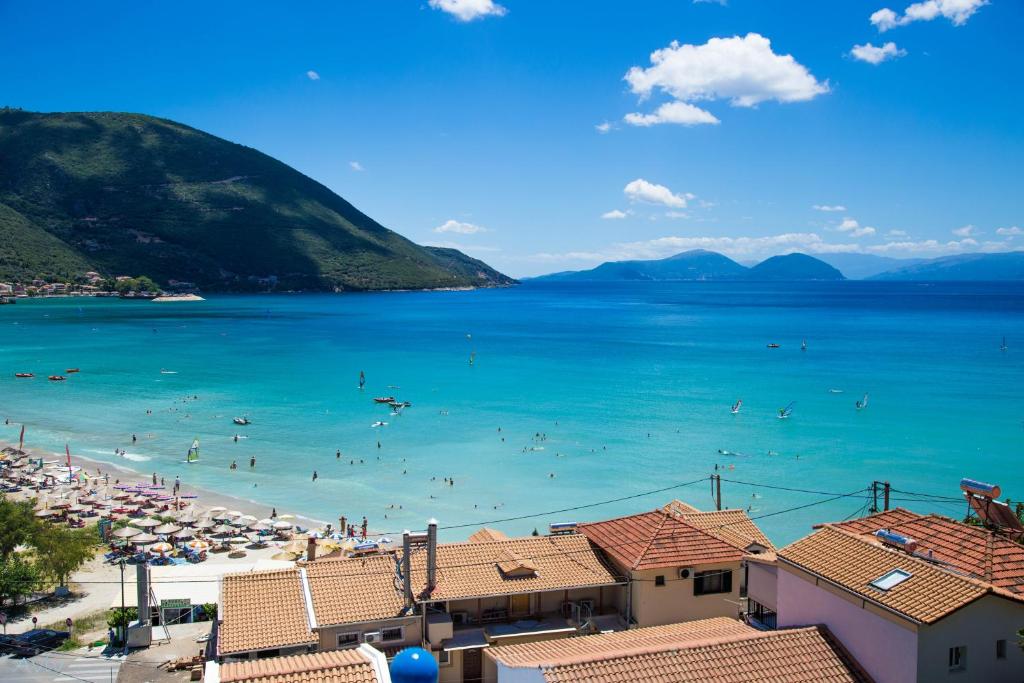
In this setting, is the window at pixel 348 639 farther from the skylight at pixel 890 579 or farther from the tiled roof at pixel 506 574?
the skylight at pixel 890 579

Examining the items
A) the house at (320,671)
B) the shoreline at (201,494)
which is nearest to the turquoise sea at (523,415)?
the shoreline at (201,494)

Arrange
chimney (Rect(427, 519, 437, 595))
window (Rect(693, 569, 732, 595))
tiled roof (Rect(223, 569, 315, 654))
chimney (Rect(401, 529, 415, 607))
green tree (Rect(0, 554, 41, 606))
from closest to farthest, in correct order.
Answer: tiled roof (Rect(223, 569, 315, 654)) < chimney (Rect(401, 529, 415, 607)) < chimney (Rect(427, 519, 437, 595)) < window (Rect(693, 569, 732, 595)) < green tree (Rect(0, 554, 41, 606))

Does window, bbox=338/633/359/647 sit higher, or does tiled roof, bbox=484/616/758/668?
tiled roof, bbox=484/616/758/668

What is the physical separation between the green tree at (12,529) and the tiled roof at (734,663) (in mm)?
22663

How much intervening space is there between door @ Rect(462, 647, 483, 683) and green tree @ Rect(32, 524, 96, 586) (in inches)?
652

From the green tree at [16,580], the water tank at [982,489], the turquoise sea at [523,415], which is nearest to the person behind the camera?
the water tank at [982,489]

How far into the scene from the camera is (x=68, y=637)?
2019cm

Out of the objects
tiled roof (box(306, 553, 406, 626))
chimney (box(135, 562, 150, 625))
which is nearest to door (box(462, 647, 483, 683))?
tiled roof (box(306, 553, 406, 626))

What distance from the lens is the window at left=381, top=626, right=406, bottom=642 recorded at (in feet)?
47.2

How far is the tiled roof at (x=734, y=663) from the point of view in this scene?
960 cm

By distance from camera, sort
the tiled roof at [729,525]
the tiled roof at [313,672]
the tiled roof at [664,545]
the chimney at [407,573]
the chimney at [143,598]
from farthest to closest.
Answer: the chimney at [143,598], the tiled roof at [729,525], the tiled roof at [664,545], the chimney at [407,573], the tiled roof at [313,672]

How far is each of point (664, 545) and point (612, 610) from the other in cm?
177

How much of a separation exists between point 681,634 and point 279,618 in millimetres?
7576

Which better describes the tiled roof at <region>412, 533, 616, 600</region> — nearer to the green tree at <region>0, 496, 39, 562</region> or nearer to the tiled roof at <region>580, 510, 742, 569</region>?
the tiled roof at <region>580, 510, 742, 569</region>
